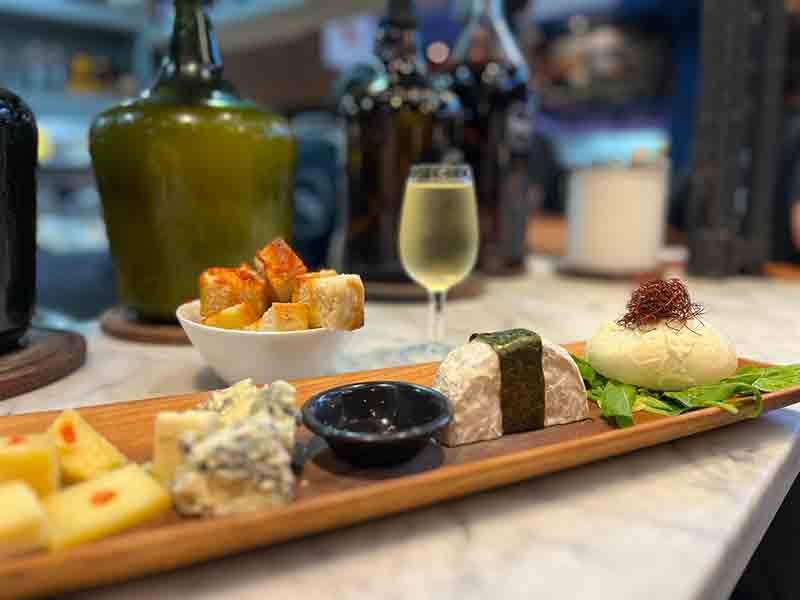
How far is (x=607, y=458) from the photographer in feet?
2.27

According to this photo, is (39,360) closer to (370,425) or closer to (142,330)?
(142,330)

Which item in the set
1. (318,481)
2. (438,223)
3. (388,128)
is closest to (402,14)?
(388,128)

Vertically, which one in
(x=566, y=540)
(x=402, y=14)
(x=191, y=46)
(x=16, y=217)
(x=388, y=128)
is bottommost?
(x=566, y=540)

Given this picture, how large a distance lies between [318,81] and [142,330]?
154cm

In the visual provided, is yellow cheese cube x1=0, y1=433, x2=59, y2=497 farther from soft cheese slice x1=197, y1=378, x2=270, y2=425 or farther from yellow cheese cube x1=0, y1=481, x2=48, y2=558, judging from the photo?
soft cheese slice x1=197, y1=378, x2=270, y2=425

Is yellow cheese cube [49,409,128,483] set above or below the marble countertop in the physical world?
above

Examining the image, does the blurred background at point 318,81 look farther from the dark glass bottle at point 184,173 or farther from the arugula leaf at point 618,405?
the arugula leaf at point 618,405

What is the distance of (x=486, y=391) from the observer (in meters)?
0.69

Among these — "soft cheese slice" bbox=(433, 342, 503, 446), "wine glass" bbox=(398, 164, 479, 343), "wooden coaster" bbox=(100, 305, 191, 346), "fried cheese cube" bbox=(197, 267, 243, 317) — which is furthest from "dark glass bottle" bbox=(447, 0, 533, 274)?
"soft cheese slice" bbox=(433, 342, 503, 446)

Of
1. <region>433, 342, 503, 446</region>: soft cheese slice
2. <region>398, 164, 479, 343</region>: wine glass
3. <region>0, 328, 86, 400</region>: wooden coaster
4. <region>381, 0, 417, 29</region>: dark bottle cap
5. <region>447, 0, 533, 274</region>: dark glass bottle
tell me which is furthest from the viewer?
<region>447, 0, 533, 274</region>: dark glass bottle

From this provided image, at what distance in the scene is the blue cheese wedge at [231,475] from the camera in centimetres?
52

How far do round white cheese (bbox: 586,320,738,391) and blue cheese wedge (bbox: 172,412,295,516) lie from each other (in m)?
0.44

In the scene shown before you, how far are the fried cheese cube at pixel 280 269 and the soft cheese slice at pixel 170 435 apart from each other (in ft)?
1.10

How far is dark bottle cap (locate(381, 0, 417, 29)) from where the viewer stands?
1478 mm
